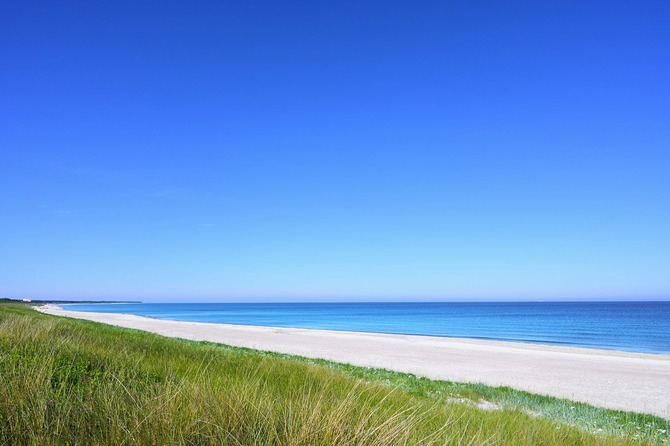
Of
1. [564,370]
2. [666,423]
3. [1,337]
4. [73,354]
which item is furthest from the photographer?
[564,370]

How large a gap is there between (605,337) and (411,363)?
34.2 m

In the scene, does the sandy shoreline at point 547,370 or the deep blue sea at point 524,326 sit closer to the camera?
the sandy shoreline at point 547,370

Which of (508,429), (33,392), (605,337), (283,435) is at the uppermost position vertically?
(33,392)

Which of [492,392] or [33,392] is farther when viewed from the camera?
[492,392]

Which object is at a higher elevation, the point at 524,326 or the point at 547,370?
the point at 547,370

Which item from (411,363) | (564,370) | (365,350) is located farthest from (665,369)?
(365,350)

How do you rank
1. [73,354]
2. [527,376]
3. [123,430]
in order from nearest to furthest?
[123,430] < [73,354] < [527,376]

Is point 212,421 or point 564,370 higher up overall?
point 212,421

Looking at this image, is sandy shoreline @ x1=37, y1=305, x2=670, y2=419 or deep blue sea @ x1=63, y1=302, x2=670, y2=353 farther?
deep blue sea @ x1=63, y1=302, x2=670, y2=353

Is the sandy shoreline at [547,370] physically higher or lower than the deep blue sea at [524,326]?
higher

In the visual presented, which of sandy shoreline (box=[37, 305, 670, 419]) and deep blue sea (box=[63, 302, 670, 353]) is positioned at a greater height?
sandy shoreline (box=[37, 305, 670, 419])

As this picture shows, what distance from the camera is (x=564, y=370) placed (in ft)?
69.2

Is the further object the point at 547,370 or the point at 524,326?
the point at 524,326

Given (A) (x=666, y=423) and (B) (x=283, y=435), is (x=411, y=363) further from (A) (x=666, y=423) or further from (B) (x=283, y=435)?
(B) (x=283, y=435)
